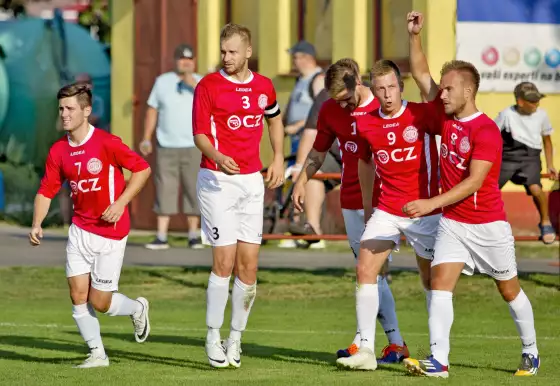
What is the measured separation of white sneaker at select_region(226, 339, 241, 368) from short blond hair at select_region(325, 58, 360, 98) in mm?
1729

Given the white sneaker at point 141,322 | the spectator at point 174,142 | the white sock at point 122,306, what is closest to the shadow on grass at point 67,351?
the white sneaker at point 141,322

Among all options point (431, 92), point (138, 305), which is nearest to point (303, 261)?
point (138, 305)

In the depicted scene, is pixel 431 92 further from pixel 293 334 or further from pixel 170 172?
pixel 170 172

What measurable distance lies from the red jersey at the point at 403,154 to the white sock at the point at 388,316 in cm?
95

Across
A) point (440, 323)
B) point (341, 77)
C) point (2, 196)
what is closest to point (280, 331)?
point (341, 77)

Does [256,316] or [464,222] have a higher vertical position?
[464,222]

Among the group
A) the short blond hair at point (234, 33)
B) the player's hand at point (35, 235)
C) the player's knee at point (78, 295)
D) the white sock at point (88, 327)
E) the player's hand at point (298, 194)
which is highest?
the short blond hair at point (234, 33)

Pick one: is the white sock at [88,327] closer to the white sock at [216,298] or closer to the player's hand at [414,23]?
the white sock at [216,298]

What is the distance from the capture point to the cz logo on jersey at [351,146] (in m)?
11.5

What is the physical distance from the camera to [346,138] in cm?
1155

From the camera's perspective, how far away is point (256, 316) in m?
14.7

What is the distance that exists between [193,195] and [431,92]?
10.1m

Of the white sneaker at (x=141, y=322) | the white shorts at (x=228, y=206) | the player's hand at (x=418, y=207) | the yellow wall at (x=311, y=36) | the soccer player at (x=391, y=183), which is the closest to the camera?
the player's hand at (x=418, y=207)

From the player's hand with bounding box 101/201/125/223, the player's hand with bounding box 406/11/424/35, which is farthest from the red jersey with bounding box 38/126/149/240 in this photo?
the player's hand with bounding box 406/11/424/35
